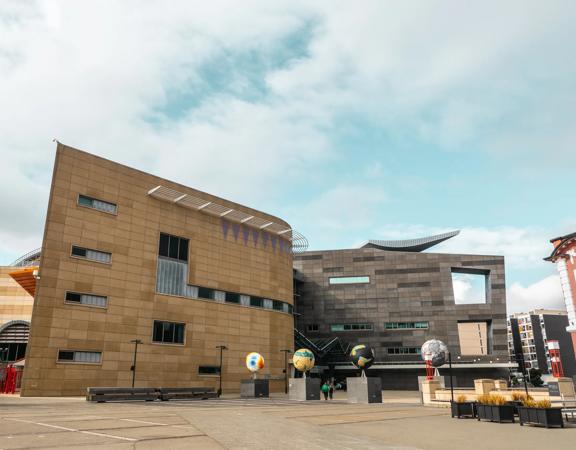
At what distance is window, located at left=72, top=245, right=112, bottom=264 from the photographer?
41.1m

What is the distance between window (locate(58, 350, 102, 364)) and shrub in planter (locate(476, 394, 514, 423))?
33357 mm

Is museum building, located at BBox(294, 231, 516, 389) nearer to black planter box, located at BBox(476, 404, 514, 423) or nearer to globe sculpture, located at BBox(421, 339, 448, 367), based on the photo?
globe sculpture, located at BBox(421, 339, 448, 367)

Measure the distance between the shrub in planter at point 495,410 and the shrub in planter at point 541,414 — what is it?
3.03 ft

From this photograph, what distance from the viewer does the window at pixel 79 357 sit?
127 ft

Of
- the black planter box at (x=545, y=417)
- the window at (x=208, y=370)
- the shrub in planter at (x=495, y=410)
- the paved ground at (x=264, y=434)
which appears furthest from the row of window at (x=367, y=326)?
the black planter box at (x=545, y=417)

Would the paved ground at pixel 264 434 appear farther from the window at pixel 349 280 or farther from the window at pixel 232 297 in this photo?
the window at pixel 349 280

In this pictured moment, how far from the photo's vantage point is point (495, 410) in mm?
18359

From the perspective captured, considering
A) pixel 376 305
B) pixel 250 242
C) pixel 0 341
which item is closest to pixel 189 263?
pixel 250 242

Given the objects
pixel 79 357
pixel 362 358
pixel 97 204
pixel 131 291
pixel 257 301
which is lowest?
pixel 79 357

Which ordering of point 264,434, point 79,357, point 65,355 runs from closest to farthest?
1. point 264,434
2. point 65,355
3. point 79,357

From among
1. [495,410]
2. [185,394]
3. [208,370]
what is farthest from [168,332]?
[495,410]

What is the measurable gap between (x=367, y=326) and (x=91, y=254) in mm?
52576

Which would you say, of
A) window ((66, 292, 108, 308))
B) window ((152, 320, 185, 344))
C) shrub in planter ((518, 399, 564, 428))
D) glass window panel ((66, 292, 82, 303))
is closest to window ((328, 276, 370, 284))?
window ((152, 320, 185, 344))

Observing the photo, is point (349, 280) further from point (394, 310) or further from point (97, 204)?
point (97, 204)
